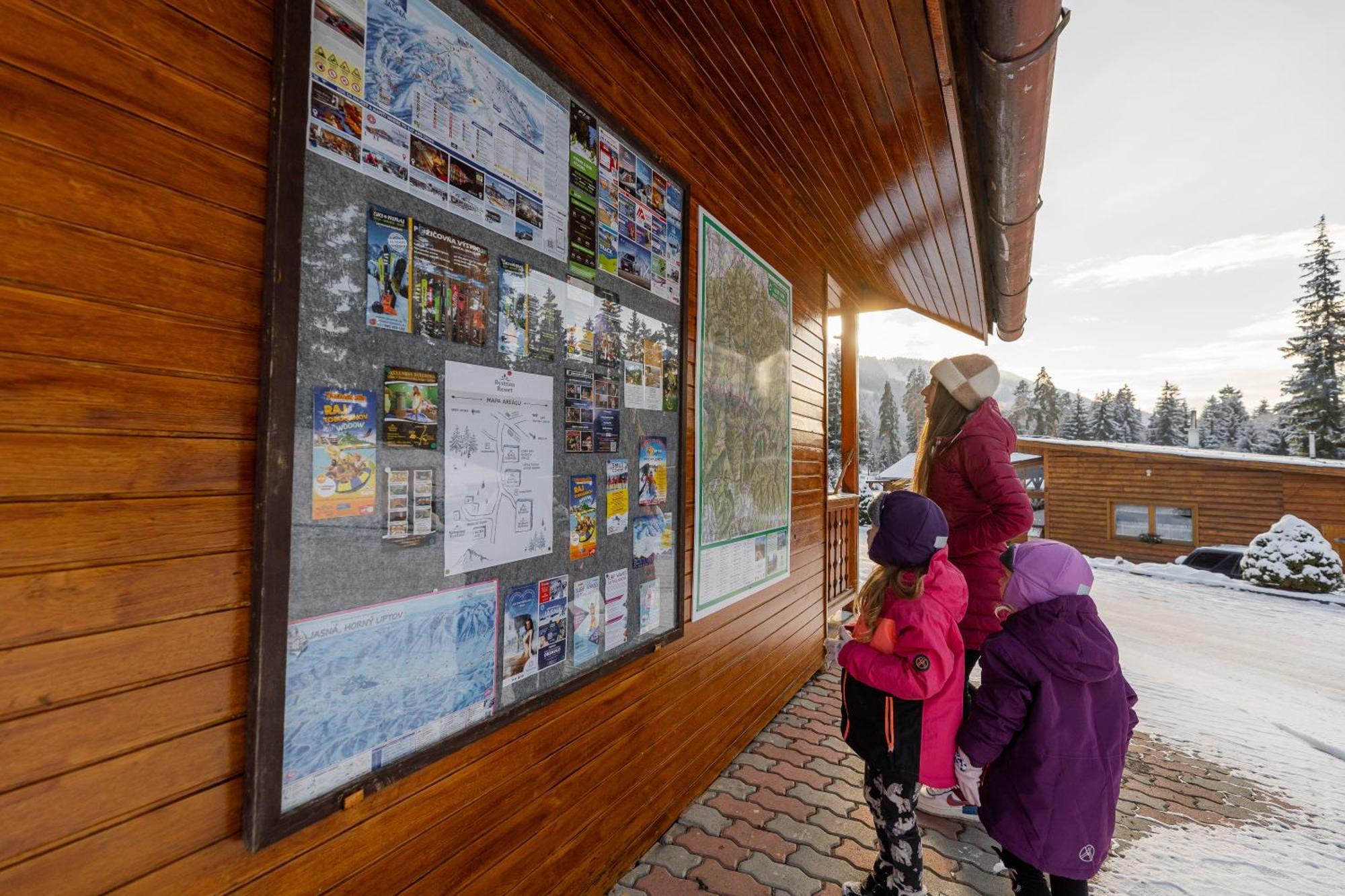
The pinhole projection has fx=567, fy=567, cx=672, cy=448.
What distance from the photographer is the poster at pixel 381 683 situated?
1.10 metres

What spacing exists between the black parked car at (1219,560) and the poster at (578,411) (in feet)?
51.8

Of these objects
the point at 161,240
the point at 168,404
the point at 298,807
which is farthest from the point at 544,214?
the point at 298,807

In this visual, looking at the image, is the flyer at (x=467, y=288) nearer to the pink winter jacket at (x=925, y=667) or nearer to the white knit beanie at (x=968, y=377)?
the pink winter jacket at (x=925, y=667)

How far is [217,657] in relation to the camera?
3.29 ft

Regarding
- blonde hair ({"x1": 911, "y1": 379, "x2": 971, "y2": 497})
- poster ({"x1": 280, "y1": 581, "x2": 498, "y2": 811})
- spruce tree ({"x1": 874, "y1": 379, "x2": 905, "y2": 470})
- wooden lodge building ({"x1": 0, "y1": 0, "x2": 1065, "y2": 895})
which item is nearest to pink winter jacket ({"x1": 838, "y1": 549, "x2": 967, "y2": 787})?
blonde hair ({"x1": 911, "y1": 379, "x2": 971, "y2": 497})

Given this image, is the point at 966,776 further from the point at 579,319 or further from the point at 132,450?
the point at 132,450

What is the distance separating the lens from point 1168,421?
43.3 metres

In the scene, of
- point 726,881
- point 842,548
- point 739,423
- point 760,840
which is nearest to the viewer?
point 726,881

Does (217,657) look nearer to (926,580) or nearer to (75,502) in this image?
(75,502)

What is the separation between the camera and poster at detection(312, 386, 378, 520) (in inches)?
44.2

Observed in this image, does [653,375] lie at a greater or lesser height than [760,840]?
greater

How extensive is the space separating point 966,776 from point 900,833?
32 centimetres

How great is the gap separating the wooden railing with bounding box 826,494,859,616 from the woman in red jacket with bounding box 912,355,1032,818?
3256 mm

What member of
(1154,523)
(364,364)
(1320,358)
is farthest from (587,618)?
(1320,358)
